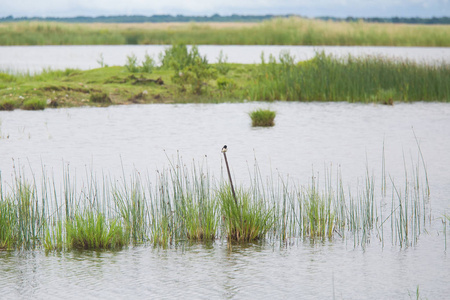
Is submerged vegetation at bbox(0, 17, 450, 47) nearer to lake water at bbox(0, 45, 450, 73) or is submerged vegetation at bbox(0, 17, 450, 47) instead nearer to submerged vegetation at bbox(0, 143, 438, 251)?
lake water at bbox(0, 45, 450, 73)

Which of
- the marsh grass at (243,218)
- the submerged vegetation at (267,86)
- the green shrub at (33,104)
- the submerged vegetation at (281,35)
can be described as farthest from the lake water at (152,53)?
the marsh grass at (243,218)

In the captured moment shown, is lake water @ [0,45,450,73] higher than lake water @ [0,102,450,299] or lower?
higher

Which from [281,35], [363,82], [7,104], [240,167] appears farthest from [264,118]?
[281,35]

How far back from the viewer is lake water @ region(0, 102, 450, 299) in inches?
197

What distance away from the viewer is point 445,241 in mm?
5914

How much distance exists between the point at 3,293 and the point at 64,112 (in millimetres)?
12718

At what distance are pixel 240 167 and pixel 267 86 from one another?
9878 millimetres

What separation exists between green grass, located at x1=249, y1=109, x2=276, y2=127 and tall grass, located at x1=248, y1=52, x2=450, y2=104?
4315 mm

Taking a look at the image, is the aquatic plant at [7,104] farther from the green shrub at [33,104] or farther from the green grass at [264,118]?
the green grass at [264,118]


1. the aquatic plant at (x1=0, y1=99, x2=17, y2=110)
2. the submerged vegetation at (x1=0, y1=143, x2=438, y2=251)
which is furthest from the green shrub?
the submerged vegetation at (x1=0, y1=143, x2=438, y2=251)

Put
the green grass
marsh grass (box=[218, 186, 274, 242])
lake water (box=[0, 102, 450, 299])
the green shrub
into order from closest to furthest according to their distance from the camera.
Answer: lake water (box=[0, 102, 450, 299]) < marsh grass (box=[218, 186, 274, 242]) < the green grass < the green shrub

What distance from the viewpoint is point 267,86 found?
62.7 ft

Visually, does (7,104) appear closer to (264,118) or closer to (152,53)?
(264,118)

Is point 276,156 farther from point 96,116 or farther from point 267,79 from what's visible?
point 267,79
